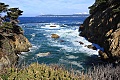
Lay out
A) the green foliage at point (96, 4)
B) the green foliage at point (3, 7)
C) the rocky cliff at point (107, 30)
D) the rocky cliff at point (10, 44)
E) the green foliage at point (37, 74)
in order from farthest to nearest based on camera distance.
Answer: the green foliage at point (96, 4), the green foliage at point (3, 7), the rocky cliff at point (107, 30), the rocky cliff at point (10, 44), the green foliage at point (37, 74)

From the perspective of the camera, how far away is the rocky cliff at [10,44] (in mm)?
31388

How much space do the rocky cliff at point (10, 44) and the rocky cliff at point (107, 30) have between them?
50.1ft

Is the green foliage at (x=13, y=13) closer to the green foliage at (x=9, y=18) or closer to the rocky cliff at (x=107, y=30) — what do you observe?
the green foliage at (x=9, y=18)

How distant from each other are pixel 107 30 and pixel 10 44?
19818 millimetres

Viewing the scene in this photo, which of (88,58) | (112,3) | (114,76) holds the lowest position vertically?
(88,58)

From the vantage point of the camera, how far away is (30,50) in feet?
150

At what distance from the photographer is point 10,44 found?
125ft

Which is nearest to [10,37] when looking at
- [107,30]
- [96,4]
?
[107,30]

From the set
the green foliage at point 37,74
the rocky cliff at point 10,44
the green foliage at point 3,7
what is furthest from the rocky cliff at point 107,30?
the green foliage at point 37,74

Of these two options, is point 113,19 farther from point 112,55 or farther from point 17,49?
point 17,49

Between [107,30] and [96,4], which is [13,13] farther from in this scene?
[96,4]

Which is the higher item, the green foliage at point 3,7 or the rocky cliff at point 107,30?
the green foliage at point 3,7

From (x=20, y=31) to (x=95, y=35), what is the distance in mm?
18509

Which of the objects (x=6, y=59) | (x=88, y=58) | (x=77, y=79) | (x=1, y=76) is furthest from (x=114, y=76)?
(x=88, y=58)
